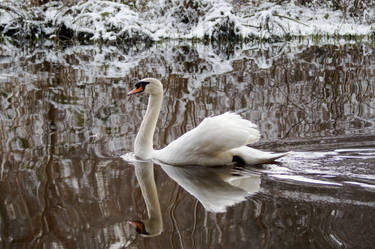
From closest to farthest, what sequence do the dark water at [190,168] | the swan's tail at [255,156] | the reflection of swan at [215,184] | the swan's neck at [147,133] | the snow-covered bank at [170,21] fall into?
the dark water at [190,168] < the reflection of swan at [215,184] < the swan's tail at [255,156] < the swan's neck at [147,133] < the snow-covered bank at [170,21]

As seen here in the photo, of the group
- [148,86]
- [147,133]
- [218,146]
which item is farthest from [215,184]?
[148,86]

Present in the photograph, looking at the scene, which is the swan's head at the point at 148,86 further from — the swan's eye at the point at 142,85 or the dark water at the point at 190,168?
the dark water at the point at 190,168

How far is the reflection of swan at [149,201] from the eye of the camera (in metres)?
3.22

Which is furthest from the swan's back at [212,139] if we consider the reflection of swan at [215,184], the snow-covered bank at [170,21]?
the snow-covered bank at [170,21]

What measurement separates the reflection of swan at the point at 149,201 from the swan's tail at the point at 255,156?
0.79 meters

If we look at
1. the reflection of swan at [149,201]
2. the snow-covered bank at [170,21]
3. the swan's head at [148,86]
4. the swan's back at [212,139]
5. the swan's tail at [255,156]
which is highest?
the snow-covered bank at [170,21]

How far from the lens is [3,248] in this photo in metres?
3.02

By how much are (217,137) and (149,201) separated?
117 cm

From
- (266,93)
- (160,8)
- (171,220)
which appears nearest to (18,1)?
(160,8)

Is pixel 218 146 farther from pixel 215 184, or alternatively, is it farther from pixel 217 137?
pixel 215 184

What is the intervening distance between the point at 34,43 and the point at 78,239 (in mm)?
15770

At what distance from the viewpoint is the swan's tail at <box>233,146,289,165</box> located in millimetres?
4641

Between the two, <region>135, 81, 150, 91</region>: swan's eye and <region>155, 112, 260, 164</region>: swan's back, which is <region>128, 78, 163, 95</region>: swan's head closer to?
<region>135, 81, 150, 91</region>: swan's eye

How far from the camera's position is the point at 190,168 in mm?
4852
